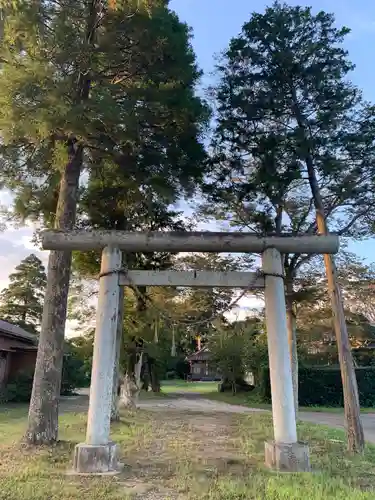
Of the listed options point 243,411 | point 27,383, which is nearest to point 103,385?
point 243,411

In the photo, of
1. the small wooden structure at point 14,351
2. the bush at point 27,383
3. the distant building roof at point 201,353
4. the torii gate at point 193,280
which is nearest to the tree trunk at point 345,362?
the torii gate at point 193,280

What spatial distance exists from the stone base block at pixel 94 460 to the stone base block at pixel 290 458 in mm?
2071

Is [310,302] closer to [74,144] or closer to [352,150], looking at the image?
[352,150]

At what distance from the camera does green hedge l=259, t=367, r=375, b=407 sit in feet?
64.5

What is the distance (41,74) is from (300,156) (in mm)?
5614

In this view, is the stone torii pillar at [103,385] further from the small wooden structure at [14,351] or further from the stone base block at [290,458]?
the small wooden structure at [14,351]

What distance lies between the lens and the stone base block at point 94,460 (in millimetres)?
5059

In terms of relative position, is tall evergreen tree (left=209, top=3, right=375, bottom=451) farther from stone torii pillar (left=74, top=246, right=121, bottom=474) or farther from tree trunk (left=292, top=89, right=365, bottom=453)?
stone torii pillar (left=74, top=246, right=121, bottom=474)

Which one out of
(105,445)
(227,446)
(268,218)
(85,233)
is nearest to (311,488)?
(105,445)

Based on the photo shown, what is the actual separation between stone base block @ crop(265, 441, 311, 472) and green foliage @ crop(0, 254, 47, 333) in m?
25.8

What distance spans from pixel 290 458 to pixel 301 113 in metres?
7.39

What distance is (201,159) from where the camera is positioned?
32.4ft

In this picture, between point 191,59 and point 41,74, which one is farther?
point 191,59

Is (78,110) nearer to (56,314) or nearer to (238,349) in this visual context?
(56,314)
